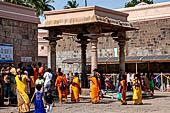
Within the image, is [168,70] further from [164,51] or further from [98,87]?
[98,87]

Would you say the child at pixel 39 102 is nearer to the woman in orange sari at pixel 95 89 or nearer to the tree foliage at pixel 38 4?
the woman in orange sari at pixel 95 89

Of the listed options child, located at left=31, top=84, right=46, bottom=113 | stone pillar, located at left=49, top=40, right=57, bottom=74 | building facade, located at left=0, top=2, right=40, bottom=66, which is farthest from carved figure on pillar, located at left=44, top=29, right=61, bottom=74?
child, located at left=31, top=84, right=46, bottom=113

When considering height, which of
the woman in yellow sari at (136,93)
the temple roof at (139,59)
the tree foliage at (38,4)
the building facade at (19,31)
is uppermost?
the tree foliage at (38,4)

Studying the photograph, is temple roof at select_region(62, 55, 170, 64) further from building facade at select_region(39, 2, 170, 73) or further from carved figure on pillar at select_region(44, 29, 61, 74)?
carved figure on pillar at select_region(44, 29, 61, 74)

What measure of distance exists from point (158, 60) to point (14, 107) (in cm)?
1183

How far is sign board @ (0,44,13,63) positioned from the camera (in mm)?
13688

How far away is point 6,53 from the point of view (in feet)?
45.5

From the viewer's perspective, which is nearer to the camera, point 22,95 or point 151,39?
point 22,95

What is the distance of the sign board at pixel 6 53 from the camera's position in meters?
13.7

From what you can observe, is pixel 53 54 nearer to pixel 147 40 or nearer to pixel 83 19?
pixel 83 19

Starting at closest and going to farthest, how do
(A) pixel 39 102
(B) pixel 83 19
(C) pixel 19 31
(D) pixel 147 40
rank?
(A) pixel 39 102
(B) pixel 83 19
(C) pixel 19 31
(D) pixel 147 40

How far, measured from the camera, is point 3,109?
Answer: 37.0ft

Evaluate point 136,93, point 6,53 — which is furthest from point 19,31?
point 136,93

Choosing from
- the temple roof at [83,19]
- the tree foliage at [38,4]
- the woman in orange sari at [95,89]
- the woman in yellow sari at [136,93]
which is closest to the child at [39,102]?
the woman in orange sari at [95,89]
